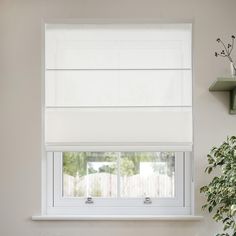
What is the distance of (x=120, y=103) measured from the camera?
262cm

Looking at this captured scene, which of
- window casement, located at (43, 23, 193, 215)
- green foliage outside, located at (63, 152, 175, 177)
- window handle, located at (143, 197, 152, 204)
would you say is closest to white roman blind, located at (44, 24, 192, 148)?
window casement, located at (43, 23, 193, 215)

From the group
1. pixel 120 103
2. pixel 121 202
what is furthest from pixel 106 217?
pixel 120 103

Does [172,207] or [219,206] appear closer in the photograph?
[219,206]

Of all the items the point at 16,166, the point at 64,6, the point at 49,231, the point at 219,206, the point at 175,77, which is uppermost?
the point at 64,6

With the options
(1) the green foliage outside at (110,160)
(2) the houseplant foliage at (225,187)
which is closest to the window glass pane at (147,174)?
(1) the green foliage outside at (110,160)

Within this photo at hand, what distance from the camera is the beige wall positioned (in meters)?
2.55

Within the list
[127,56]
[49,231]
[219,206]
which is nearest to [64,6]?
[127,56]

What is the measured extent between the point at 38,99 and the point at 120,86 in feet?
1.78

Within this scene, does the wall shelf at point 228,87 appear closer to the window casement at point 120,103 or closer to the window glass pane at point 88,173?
the window casement at point 120,103

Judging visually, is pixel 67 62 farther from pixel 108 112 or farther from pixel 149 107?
pixel 149 107

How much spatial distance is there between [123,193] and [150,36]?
1.08m

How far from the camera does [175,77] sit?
261cm

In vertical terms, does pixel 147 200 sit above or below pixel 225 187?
below

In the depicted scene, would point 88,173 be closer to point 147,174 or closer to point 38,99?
point 147,174
